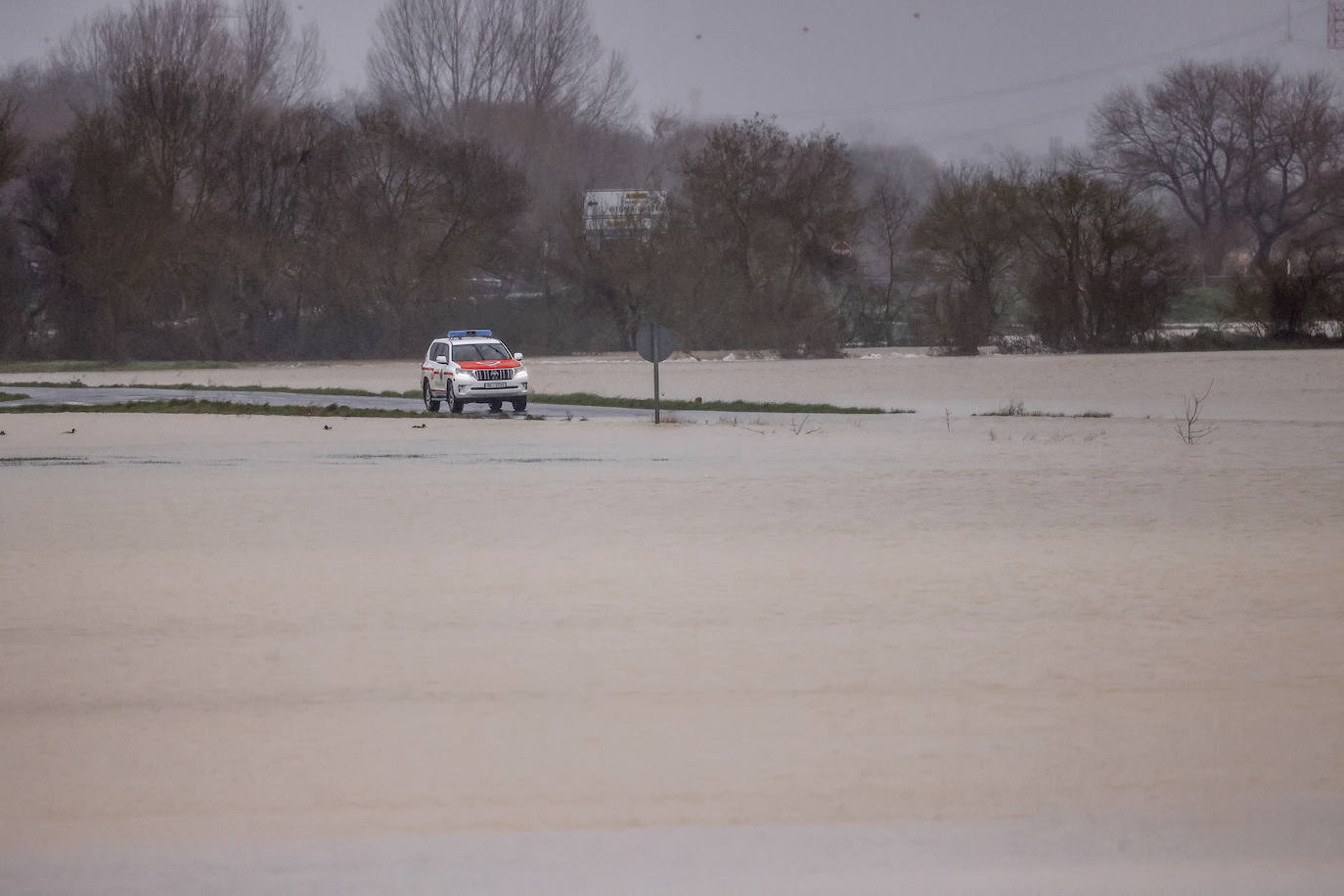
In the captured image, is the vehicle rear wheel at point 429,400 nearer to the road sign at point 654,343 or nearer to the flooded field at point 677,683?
the road sign at point 654,343

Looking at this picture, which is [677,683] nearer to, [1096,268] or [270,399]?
[270,399]

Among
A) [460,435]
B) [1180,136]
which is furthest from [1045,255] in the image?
[1180,136]

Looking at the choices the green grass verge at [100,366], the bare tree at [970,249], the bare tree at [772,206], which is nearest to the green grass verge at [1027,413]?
the bare tree at [970,249]

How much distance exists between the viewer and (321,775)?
25.7 ft

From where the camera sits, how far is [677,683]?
971 cm

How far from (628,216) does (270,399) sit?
27929 millimetres

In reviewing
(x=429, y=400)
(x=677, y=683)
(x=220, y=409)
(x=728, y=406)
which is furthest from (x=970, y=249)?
(x=677, y=683)

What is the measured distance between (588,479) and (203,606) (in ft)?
30.0

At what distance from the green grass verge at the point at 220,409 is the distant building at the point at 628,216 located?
100ft

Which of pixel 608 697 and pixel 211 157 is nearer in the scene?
pixel 608 697

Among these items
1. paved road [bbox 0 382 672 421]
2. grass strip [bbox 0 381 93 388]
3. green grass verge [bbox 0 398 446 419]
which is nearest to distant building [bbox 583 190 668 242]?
grass strip [bbox 0 381 93 388]

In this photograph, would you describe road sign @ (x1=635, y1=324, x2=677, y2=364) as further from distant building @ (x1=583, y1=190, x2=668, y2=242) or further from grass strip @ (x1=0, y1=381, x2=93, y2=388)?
distant building @ (x1=583, y1=190, x2=668, y2=242)

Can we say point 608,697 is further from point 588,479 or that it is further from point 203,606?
point 588,479

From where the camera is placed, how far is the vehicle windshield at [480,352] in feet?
120
